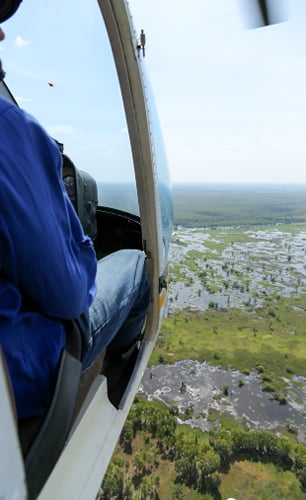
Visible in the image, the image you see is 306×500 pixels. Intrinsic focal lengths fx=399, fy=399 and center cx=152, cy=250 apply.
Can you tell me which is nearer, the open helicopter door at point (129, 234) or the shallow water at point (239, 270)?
the open helicopter door at point (129, 234)

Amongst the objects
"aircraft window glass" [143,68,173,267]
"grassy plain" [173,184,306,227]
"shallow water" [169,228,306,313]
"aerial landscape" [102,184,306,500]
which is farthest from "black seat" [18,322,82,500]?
"grassy plain" [173,184,306,227]

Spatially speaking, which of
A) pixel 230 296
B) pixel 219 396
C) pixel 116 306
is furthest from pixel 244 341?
pixel 116 306

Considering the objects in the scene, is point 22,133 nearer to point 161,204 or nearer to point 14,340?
point 14,340

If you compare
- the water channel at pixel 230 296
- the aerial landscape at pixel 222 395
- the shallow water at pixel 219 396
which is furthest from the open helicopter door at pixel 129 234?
the shallow water at pixel 219 396

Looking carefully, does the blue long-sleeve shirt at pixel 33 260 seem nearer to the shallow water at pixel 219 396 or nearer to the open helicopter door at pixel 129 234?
the open helicopter door at pixel 129 234

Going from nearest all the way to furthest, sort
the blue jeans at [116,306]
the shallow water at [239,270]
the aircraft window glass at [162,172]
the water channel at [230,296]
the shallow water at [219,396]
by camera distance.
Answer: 1. the blue jeans at [116,306]
2. the aircraft window glass at [162,172]
3. the shallow water at [219,396]
4. the water channel at [230,296]
5. the shallow water at [239,270]

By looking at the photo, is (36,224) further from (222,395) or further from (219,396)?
(222,395)

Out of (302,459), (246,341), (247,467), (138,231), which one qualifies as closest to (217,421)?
(247,467)
